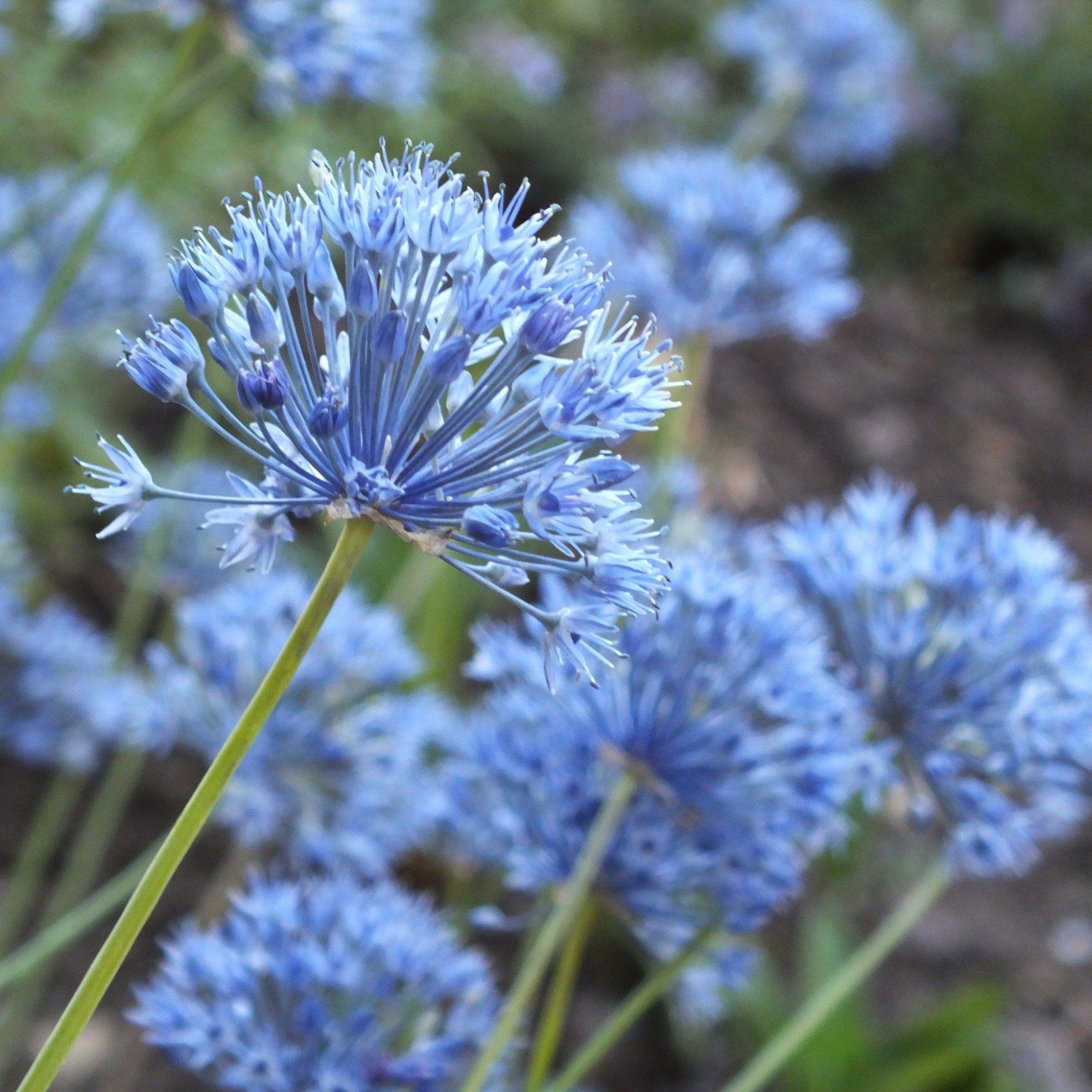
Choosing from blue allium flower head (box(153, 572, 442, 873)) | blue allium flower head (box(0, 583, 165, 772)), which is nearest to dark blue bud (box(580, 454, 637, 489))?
blue allium flower head (box(153, 572, 442, 873))

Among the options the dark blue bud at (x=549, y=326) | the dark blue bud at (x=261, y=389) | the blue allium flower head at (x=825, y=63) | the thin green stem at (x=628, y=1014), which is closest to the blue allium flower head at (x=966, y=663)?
the thin green stem at (x=628, y=1014)

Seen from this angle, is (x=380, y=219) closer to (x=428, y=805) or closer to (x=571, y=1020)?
(x=428, y=805)

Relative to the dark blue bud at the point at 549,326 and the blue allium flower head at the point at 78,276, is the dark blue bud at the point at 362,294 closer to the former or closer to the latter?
the dark blue bud at the point at 549,326

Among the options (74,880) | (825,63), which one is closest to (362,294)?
(74,880)

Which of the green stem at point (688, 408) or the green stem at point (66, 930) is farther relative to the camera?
the green stem at point (688, 408)

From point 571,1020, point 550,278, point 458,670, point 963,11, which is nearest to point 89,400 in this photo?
point 458,670

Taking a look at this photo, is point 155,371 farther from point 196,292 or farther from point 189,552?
point 189,552

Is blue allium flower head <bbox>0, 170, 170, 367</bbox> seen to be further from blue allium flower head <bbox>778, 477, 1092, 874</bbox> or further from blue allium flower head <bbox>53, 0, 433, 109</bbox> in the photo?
blue allium flower head <bbox>778, 477, 1092, 874</bbox>

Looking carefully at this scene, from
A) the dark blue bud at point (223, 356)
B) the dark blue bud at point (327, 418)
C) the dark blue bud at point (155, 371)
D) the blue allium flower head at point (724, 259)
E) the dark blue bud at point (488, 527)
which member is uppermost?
the blue allium flower head at point (724, 259)
